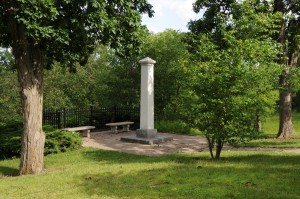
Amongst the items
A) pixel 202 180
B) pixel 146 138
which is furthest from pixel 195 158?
pixel 146 138

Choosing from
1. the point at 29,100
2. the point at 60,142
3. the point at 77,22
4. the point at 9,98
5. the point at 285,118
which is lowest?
the point at 60,142

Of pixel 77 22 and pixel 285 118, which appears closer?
pixel 77 22

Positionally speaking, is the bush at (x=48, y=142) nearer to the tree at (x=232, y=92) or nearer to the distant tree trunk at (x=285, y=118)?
the tree at (x=232, y=92)

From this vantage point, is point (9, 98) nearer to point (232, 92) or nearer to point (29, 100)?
point (29, 100)

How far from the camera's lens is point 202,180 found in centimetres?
745

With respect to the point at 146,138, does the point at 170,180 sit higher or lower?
lower

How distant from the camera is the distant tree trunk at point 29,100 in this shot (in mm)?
9992

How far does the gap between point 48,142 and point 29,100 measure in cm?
374

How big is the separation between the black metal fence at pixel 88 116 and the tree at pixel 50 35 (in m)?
8.01

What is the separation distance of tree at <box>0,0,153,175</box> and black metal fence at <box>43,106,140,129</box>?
8010 millimetres

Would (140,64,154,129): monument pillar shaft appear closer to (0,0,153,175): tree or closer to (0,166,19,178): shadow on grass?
(0,0,153,175): tree

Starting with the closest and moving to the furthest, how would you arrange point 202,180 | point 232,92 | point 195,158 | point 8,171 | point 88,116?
1. point 202,180
2. point 232,92
3. point 8,171
4. point 195,158
5. point 88,116

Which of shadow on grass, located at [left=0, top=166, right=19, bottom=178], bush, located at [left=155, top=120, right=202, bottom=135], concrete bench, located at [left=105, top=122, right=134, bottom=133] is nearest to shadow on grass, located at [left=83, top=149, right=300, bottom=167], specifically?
shadow on grass, located at [left=0, top=166, right=19, bottom=178]

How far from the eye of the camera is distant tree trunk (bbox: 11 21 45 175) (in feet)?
32.8
